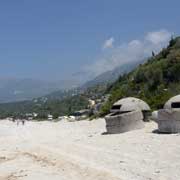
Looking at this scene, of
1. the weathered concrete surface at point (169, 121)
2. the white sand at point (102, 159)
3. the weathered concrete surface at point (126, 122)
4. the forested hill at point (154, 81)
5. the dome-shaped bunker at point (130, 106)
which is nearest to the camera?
the white sand at point (102, 159)

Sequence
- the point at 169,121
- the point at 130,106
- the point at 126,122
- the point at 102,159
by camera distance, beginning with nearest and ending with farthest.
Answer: the point at 102,159
the point at 169,121
the point at 126,122
the point at 130,106

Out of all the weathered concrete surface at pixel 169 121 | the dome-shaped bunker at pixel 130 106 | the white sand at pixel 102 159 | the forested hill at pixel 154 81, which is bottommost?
the white sand at pixel 102 159

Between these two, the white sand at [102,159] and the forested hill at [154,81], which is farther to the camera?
the forested hill at [154,81]

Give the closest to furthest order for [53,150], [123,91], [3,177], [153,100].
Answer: [3,177] → [53,150] → [153,100] → [123,91]

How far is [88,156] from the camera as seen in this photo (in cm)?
1747

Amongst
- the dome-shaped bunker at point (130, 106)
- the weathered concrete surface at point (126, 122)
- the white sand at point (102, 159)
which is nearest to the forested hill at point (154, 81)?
the dome-shaped bunker at point (130, 106)

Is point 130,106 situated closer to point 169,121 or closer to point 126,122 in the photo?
point 126,122

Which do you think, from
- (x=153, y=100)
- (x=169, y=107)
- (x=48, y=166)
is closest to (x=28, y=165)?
(x=48, y=166)

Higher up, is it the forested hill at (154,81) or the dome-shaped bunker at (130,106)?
the forested hill at (154,81)

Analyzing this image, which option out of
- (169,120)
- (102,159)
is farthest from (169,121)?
(102,159)

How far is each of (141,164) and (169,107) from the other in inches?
317

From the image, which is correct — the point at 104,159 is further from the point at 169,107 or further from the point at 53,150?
→ the point at 169,107

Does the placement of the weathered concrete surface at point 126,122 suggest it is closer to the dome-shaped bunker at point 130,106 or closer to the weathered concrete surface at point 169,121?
the dome-shaped bunker at point 130,106

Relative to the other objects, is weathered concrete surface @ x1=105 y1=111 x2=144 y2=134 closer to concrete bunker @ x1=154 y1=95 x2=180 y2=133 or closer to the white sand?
the white sand
